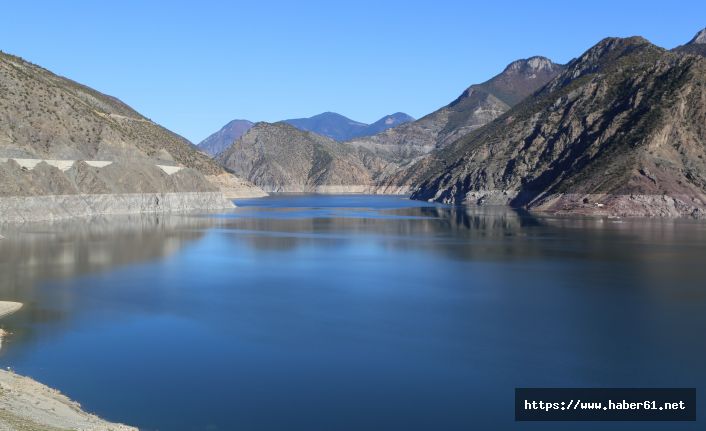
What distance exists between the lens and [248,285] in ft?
186

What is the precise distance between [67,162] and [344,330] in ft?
357

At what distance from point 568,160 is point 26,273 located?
16224cm

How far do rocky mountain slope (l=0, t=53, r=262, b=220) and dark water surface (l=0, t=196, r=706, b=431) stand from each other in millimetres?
36265

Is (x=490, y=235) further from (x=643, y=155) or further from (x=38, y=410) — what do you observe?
(x=38, y=410)

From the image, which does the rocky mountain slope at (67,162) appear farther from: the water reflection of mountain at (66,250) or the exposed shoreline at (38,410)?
the exposed shoreline at (38,410)

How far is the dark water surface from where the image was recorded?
27.2 meters

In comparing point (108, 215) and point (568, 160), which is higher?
point (568, 160)

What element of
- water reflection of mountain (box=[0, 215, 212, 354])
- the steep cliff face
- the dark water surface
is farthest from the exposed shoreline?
the steep cliff face

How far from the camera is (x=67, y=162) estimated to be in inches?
5246

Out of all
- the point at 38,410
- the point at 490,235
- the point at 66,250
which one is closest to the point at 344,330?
the point at 38,410

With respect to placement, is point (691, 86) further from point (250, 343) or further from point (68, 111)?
point (250, 343)

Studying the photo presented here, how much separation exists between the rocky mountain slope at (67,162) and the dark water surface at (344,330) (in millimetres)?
36265

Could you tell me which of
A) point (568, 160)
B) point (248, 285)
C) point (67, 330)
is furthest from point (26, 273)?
point (568, 160)

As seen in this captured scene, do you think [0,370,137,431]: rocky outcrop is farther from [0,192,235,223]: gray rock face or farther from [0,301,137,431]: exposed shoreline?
[0,192,235,223]: gray rock face
